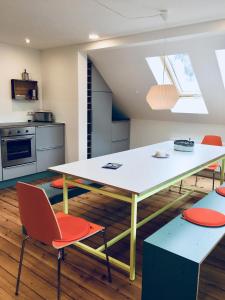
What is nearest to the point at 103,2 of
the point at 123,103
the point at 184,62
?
the point at 184,62

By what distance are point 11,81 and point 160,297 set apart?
14.2 ft

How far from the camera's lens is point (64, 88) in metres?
5.09

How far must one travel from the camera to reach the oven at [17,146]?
4.27 m

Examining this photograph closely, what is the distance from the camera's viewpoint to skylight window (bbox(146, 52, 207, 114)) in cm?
467

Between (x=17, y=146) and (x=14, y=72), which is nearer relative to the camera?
(x=17, y=146)

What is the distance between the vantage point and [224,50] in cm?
387

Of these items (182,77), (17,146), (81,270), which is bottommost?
(81,270)

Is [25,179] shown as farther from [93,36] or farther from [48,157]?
[93,36]

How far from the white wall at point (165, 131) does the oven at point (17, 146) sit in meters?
2.41

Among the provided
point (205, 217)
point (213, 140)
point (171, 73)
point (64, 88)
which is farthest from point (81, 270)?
point (171, 73)

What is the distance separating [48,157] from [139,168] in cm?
273

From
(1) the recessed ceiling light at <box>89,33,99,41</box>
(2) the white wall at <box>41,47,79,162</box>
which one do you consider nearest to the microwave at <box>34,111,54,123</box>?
(2) the white wall at <box>41,47,79,162</box>

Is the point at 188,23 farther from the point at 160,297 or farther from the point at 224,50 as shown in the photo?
the point at 160,297

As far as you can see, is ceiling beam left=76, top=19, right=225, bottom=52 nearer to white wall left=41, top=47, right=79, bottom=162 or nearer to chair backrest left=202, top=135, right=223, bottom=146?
white wall left=41, top=47, right=79, bottom=162
